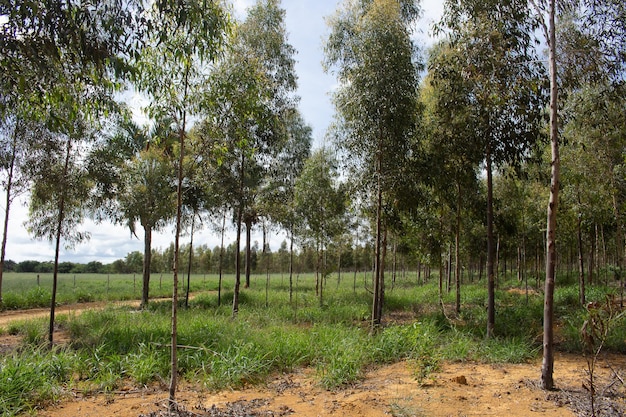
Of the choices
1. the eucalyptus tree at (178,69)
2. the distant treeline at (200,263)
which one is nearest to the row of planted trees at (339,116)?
the eucalyptus tree at (178,69)

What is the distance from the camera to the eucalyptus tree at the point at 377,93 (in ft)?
31.4

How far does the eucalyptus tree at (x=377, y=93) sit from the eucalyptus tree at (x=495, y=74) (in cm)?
107

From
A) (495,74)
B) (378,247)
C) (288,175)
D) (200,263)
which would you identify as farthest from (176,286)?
(200,263)

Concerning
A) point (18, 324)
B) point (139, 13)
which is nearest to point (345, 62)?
point (139, 13)

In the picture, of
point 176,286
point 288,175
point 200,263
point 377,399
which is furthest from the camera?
point 200,263

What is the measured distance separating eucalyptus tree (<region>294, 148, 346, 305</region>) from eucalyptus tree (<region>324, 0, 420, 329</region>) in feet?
16.8

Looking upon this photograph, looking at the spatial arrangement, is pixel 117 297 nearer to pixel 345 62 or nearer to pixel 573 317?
pixel 345 62

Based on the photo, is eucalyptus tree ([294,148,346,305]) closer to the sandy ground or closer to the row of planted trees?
the row of planted trees

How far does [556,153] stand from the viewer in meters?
5.68

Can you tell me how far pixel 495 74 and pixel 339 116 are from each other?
13.5 ft

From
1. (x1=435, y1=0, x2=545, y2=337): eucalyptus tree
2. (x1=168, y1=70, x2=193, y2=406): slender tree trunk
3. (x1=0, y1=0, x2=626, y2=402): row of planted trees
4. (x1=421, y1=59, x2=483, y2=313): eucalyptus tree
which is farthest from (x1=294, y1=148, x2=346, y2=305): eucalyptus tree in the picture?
(x1=168, y1=70, x2=193, y2=406): slender tree trunk

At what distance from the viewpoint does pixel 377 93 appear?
952cm

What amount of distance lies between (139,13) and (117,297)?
18619 mm

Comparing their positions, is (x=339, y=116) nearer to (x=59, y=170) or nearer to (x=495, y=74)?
(x=495, y=74)
